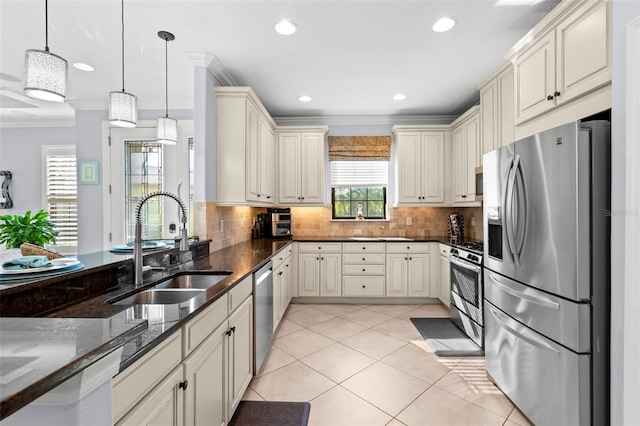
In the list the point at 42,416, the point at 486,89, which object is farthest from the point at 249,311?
the point at 486,89

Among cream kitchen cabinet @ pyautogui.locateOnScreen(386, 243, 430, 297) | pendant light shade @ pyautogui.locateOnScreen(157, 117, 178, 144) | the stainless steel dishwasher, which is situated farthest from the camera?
cream kitchen cabinet @ pyautogui.locateOnScreen(386, 243, 430, 297)

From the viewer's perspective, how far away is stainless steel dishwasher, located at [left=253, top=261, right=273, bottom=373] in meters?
2.36

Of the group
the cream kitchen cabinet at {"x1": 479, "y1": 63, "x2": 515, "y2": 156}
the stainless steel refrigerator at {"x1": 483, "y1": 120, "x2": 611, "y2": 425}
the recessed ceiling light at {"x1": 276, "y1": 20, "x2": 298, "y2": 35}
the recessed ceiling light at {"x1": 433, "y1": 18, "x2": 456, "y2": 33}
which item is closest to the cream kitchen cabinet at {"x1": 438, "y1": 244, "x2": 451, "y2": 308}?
the cream kitchen cabinet at {"x1": 479, "y1": 63, "x2": 515, "y2": 156}

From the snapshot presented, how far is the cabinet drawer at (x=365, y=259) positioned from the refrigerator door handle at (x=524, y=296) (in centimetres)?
208

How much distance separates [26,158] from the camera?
→ 478 cm

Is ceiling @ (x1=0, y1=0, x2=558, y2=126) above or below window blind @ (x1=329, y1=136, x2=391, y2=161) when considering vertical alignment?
above

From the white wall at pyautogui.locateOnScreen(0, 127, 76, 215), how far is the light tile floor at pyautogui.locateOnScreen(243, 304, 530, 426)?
452cm

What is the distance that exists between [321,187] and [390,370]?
8.99 ft

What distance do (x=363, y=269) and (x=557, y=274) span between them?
2794 mm

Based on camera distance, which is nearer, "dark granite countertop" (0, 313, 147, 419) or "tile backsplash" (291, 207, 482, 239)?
"dark granite countertop" (0, 313, 147, 419)

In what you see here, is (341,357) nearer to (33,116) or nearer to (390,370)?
(390,370)

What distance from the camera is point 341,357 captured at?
2.78 metres

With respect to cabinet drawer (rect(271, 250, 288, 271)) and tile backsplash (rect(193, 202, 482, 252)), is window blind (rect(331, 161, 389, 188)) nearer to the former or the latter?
tile backsplash (rect(193, 202, 482, 252))

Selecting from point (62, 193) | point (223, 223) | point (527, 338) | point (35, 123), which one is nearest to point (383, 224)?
point (223, 223)
